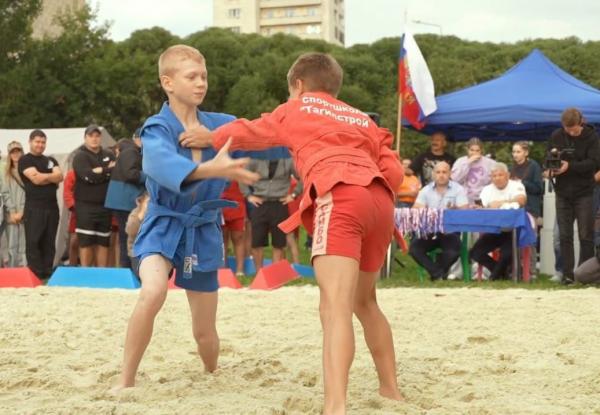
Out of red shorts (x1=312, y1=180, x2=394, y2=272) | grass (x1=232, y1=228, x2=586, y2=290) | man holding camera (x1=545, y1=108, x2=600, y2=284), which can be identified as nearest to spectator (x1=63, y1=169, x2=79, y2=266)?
grass (x1=232, y1=228, x2=586, y2=290)

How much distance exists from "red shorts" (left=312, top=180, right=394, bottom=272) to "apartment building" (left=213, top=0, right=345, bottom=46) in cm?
10797

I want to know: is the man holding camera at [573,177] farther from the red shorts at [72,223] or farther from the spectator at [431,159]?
the red shorts at [72,223]

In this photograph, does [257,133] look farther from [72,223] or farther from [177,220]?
[72,223]

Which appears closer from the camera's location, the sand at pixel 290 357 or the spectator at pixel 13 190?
the sand at pixel 290 357

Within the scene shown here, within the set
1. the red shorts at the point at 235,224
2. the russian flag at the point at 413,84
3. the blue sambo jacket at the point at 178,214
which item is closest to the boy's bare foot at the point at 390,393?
the blue sambo jacket at the point at 178,214

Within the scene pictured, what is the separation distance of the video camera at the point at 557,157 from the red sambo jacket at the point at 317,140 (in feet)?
21.6

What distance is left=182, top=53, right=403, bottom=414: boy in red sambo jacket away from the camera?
12.2ft

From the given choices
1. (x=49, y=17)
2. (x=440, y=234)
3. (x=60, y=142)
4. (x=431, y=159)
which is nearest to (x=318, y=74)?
(x=440, y=234)

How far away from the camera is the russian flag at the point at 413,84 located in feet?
41.9

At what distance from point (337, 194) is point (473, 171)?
8438 millimetres

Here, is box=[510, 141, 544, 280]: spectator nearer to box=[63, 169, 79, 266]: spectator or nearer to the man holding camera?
the man holding camera

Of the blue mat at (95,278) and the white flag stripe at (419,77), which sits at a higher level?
the white flag stripe at (419,77)

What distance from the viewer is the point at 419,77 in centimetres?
1291

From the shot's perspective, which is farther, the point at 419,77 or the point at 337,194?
the point at 419,77
